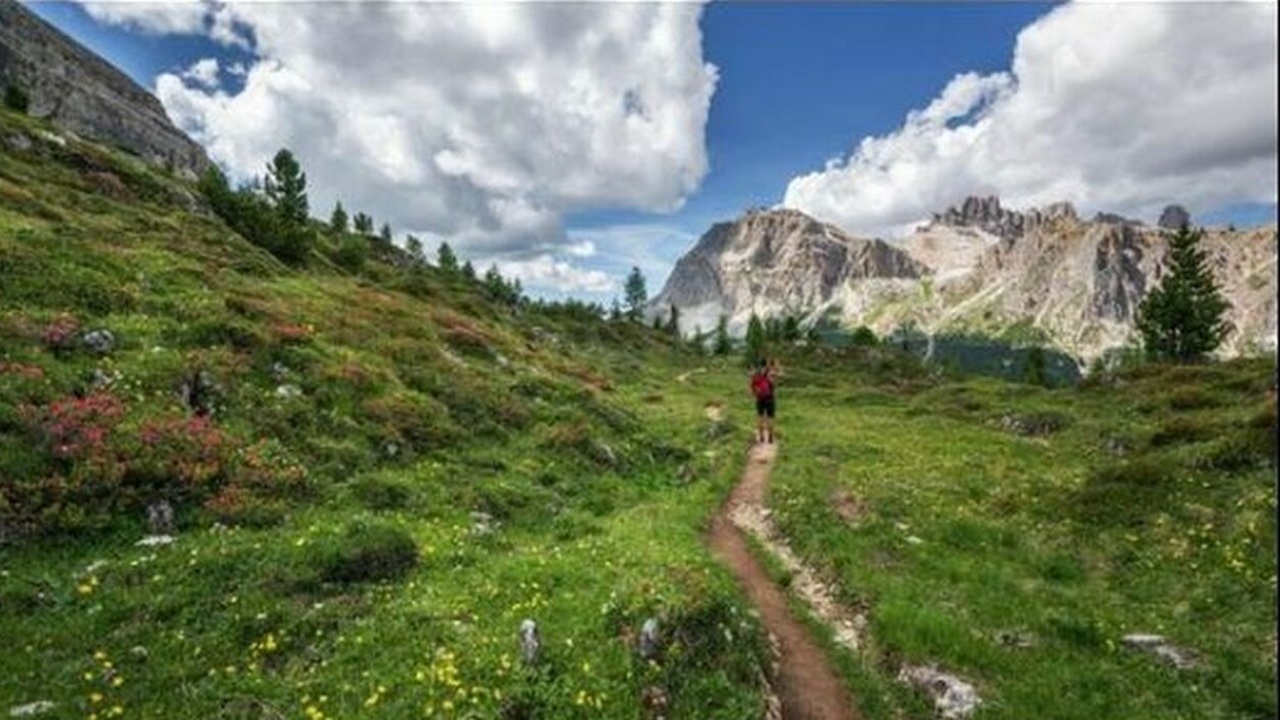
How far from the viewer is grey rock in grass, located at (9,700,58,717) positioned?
14977 mm

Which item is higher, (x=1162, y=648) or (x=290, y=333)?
(x=290, y=333)

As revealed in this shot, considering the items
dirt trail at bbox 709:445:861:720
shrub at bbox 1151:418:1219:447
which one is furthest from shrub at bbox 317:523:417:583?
shrub at bbox 1151:418:1219:447

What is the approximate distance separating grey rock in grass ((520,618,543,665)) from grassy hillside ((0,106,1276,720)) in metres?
0.23

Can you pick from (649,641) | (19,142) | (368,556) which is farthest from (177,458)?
(19,142)

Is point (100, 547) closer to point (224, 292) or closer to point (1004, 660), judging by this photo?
point (1004, 660)

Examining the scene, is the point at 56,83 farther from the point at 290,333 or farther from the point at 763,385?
the point at 763,385

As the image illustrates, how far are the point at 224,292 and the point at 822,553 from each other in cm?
3152

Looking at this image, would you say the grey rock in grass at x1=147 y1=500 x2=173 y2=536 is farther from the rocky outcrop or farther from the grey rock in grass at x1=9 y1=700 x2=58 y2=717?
the rocky outcrop

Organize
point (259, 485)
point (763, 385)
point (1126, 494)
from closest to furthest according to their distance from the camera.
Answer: point (259, 485), point (1126, 494), point (763, 385)

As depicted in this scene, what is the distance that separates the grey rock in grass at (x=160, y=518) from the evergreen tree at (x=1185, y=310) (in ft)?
358

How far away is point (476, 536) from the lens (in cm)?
2489

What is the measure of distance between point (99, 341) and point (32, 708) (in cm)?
1910

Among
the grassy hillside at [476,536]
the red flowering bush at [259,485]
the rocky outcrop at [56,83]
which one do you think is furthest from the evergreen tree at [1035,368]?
the rocky outcrop at [56,83]

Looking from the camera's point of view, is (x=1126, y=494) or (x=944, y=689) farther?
(x=1126, y=494)
